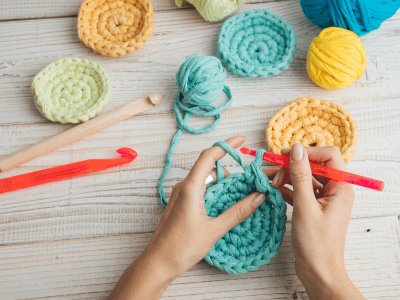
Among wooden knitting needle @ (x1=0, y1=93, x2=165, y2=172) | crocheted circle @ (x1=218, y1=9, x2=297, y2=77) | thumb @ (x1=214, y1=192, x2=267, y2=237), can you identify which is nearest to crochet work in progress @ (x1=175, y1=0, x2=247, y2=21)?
crocheted circle @ (x1=218, y1=9, x2=297, y2=77)

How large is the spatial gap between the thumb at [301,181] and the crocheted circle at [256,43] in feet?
0.98

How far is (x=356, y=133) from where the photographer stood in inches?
30.1

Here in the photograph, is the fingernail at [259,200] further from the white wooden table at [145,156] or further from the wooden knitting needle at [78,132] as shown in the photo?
the wooden knitting needle at [78,132]

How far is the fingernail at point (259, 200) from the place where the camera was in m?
0.65

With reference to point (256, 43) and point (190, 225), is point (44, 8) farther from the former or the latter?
point (190, 225)

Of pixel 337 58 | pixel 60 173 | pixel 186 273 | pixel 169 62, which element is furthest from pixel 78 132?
pixel 337 58

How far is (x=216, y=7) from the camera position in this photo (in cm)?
82

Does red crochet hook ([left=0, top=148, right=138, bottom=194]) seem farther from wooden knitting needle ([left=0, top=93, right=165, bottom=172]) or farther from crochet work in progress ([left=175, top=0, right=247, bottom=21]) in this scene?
crochet work in progress ([left=175, top=0, right=247, bottom=21])

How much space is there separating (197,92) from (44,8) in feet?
1.85

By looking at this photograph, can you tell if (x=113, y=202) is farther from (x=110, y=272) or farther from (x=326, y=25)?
→ (x=326, y=25)

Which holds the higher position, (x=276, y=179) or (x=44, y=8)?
(x=44, y=8)

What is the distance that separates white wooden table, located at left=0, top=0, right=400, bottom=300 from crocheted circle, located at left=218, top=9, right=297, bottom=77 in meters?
0.04

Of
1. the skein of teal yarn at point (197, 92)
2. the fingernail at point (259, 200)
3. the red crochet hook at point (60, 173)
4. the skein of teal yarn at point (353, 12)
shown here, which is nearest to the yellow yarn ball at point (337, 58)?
the skein of teal yarn at point (353, 12)

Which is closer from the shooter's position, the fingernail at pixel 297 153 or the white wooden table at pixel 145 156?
the fingernail at pixel 297 153
